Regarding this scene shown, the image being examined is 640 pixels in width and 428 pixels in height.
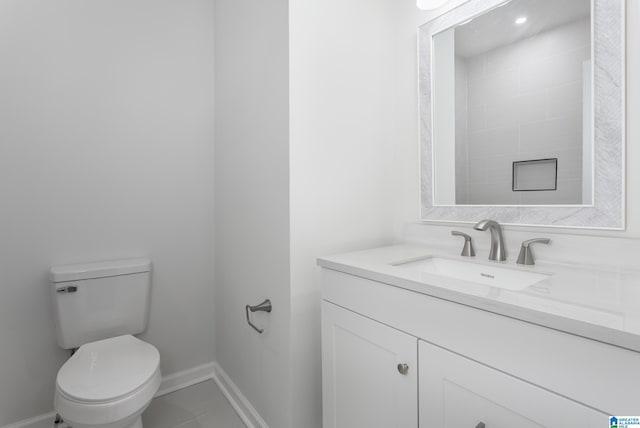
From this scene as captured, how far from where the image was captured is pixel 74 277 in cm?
142

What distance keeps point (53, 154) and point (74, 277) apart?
62 centimetres

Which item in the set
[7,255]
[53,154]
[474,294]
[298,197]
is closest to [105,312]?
[7,255]

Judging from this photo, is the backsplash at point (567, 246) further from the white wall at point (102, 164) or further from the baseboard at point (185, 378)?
the baseboard at point (185, 378)

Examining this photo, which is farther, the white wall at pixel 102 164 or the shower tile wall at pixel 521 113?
the white wall at pixel 102 164

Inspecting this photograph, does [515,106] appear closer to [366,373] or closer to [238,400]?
[366,373]

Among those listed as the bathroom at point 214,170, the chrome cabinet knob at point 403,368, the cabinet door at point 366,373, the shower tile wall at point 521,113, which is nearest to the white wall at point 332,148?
the bathroom at point 214,170

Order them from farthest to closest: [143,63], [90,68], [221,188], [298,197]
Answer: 1. [221,188]
2. [143,63]
3. [90,68]
4. [298,197]

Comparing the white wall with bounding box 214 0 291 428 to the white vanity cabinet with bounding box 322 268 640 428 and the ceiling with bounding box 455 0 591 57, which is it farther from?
the ceiling with bounding box 455 0 591 57

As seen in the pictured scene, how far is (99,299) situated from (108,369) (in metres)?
0.40

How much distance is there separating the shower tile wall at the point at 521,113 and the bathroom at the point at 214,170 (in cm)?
17

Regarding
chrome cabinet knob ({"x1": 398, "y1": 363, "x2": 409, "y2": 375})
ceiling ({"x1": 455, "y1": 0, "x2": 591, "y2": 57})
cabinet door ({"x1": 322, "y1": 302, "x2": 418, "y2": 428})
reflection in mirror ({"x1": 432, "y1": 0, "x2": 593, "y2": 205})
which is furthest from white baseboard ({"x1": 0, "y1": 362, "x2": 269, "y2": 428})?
ceiling ({"x1": 455, "y1": 0, "x2": 591, "y2": 57})

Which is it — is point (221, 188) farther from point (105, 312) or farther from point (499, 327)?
point (499, 327)

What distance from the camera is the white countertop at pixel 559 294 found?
52cm

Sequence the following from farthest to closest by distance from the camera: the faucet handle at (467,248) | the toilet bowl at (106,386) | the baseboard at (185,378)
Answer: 1. the baseboard at (185,378)
2. the faucet handle at (467,248)
3. the toilet bowl at (106,386)
